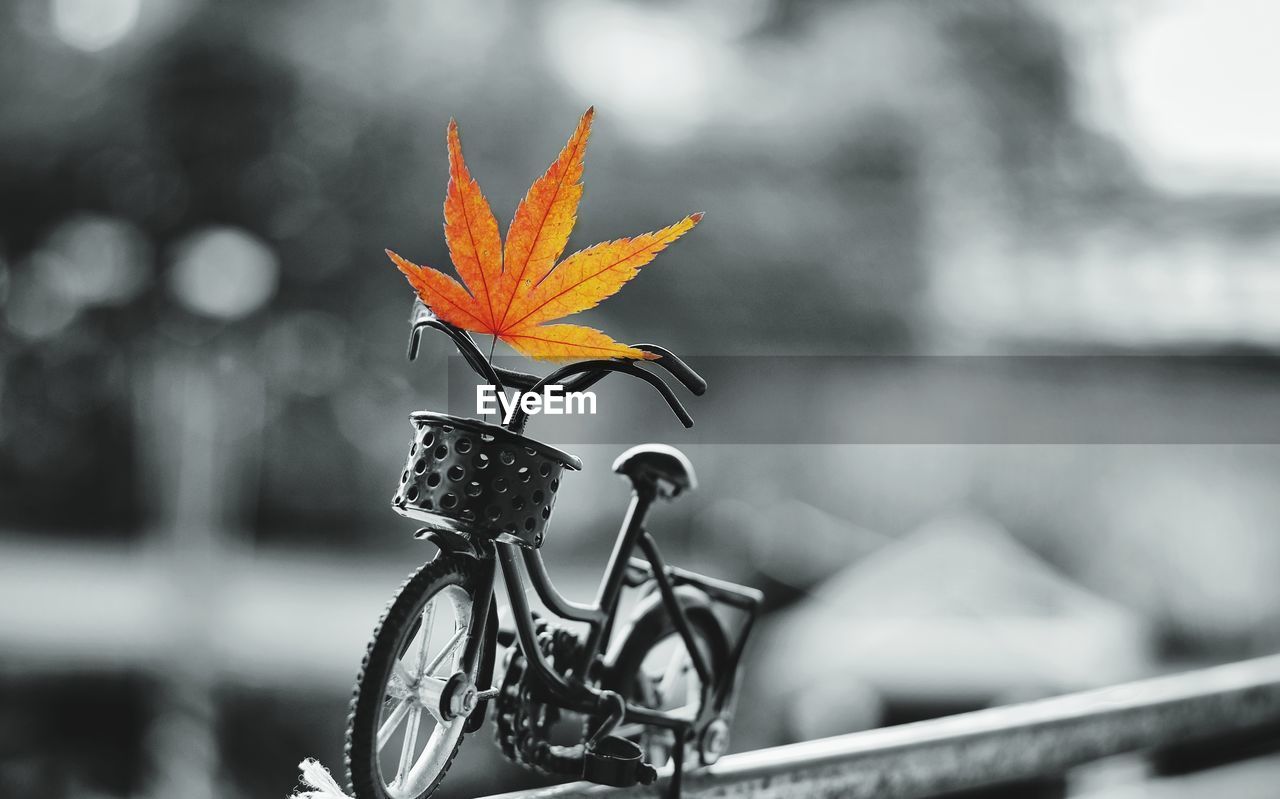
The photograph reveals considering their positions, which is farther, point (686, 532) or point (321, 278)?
point (686, 532)

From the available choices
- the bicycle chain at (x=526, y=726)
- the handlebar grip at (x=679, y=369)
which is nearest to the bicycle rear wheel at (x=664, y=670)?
the bicycle chain at (x=526, y=726)

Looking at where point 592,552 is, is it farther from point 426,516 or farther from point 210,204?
point 426,516

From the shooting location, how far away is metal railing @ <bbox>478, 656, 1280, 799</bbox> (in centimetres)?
106

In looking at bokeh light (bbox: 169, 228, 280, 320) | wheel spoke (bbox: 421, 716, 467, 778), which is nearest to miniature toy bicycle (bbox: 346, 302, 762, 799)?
wheel spoke (bbox: 421, 716, 467, 778)

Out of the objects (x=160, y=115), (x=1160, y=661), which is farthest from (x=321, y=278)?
(x=1160, y=661)

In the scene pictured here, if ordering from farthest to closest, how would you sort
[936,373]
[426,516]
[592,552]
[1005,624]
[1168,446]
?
[1168,446] → [936,373] → [592,552] → [1005,624] → [426,516]

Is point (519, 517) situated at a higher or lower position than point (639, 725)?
higher

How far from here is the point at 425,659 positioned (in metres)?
0.82

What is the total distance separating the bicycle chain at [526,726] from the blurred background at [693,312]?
2225mm

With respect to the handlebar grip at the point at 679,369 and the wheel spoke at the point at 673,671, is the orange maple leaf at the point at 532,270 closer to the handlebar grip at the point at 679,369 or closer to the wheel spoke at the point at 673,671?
the handlebar grip at the point at 679,369

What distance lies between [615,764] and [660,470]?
25 cm

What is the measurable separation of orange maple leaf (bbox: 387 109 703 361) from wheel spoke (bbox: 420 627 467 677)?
0.72ft

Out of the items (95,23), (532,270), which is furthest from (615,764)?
(95,23)

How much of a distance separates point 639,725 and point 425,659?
303mm
